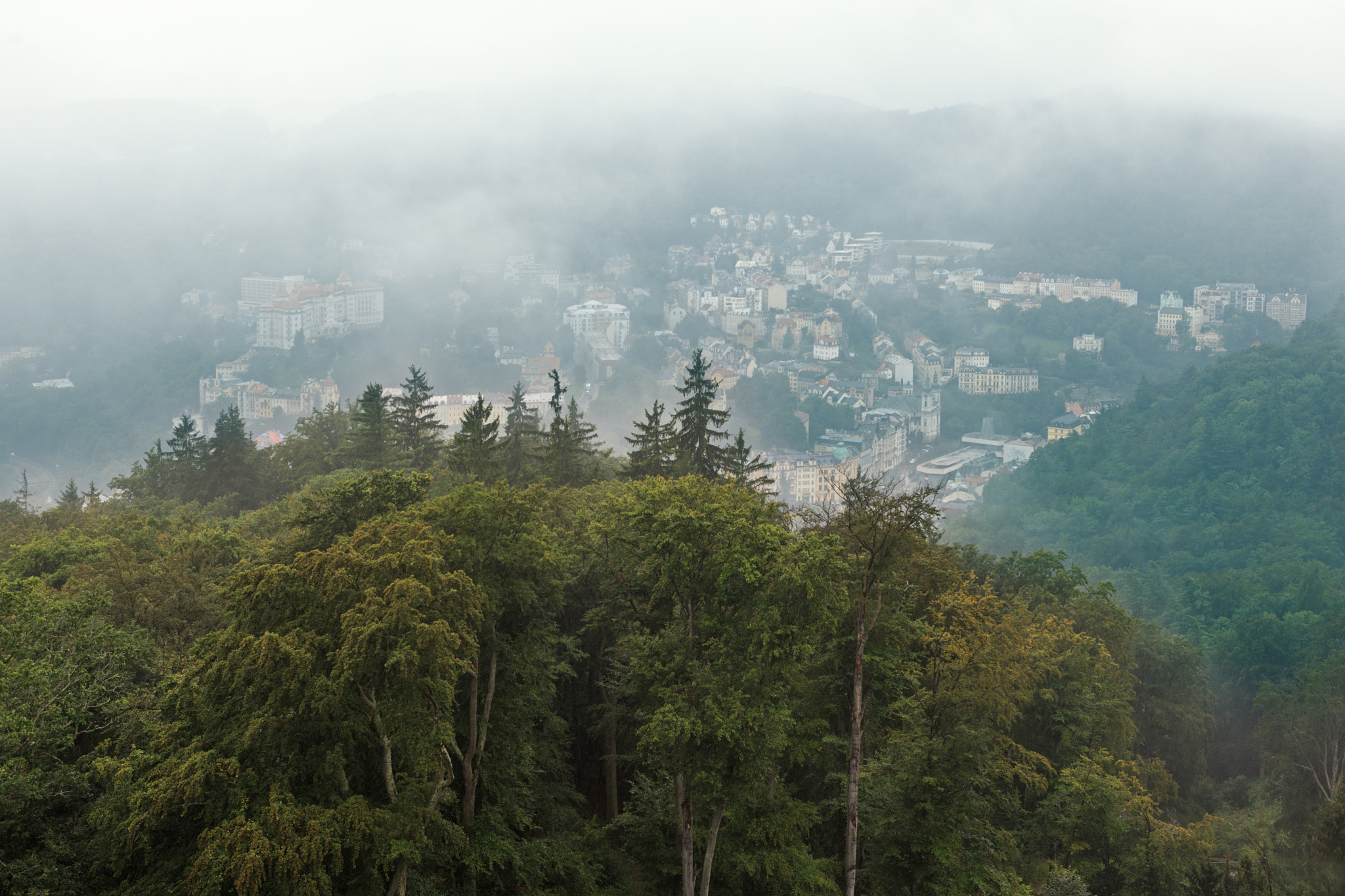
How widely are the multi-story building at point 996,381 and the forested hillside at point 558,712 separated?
129 metres

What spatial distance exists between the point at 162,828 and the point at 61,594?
8.23m

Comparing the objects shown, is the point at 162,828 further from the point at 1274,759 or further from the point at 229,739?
the point at 1274,759

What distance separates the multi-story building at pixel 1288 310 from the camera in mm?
152375

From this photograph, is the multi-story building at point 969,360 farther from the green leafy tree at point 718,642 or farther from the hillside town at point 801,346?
the green leafy tree at point 718,642

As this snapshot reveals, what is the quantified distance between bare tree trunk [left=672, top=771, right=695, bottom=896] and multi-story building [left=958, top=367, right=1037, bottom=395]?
5554 inches

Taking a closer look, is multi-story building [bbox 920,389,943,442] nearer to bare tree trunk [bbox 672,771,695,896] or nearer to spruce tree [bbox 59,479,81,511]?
spruce tree [bbox 59,479,81,511]

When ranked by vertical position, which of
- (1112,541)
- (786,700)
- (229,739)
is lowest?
(1112,541)

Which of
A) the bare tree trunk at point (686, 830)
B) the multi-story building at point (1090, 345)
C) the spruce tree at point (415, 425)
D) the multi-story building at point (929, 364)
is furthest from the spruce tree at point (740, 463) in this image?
the multi-story building at point (1090, 345)

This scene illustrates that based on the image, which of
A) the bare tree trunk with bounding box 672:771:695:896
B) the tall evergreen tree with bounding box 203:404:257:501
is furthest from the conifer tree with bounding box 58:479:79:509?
the bare tree trunk with bounding box 672:771:695:896

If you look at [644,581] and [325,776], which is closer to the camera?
[325,776]

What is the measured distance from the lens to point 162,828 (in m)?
9.66

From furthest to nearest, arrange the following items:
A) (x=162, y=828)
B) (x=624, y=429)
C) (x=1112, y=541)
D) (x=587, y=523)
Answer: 1. (x=624, y=429)
2. (x=1112, y=541)
3. (x=587, y=523)
4. (x=162, y=828)

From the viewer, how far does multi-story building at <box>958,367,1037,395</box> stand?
146375 mm

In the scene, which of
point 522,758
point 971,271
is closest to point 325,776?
point 522,758
